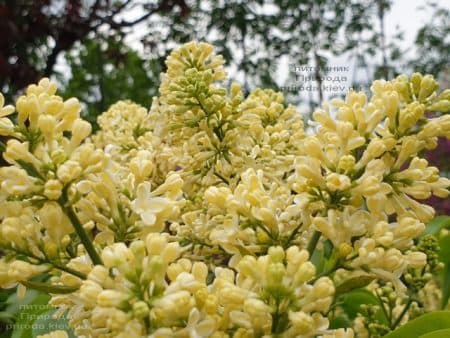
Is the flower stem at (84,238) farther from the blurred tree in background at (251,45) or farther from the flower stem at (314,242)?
the blurred tree in background at (251,45)

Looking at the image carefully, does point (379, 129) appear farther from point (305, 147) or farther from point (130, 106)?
point (130, 106)

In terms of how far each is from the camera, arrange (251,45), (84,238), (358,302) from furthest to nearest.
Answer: (251,45) → (358,302) → (84,238)

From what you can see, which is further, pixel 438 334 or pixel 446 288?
pixel 446 288

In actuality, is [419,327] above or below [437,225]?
below

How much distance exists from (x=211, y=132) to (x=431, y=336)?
394mm

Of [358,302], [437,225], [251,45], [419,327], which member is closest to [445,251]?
[437,225]

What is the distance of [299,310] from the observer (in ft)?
1.86

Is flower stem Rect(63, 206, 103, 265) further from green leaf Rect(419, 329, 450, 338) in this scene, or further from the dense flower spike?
green leaf Rect(419, 329, 450, 338)

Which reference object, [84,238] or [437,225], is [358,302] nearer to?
[437,225]

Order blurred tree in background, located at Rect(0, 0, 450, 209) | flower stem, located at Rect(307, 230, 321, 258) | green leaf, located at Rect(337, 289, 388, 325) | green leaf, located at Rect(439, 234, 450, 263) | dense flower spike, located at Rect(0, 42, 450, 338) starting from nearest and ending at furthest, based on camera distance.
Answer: dense flower spike, located at Rect(0, 42, 450, 338)
flower stem, located at Rect(307, 230, 321, 258)
green leaf, located at Rect(337, 289, 388, 325)
green leaf, located at Rect(439, 234, 450, 263)
blurred tree in background, located at Rect(0, 0, 450, 209)

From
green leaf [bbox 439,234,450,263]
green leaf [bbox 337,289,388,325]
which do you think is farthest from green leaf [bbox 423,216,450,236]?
green leaf [bbox 337,289,388,325]

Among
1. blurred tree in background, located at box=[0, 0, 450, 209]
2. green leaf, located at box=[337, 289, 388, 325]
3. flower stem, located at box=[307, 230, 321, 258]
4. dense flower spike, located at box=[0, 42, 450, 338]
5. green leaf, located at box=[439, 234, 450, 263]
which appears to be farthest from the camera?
blurred tree in background, located at box=[0, 0, 450, 209]

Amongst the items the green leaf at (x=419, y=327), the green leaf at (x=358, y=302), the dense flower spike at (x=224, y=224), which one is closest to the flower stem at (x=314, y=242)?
the dense flower spike at (x=224, y=224)

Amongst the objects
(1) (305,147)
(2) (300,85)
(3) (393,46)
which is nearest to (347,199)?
(1) (305,147)
